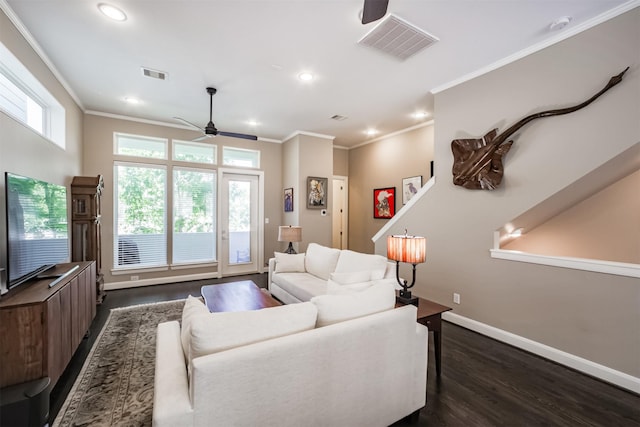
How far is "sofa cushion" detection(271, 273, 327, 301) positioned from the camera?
3.25 metres

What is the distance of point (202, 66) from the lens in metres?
3.16

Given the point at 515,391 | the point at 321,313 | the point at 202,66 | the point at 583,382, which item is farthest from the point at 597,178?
the point at 202,66

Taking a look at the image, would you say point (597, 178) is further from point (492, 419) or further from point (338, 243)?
point (338, 243)

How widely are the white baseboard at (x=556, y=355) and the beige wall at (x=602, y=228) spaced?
5.25ft

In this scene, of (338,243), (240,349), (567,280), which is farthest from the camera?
(338,243)

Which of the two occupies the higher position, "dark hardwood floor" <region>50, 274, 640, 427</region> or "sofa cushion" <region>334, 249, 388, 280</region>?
"sofa cushion" <region>334, 249, 388, 280</region>

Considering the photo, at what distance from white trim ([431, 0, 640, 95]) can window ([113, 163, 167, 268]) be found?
16.6 feet

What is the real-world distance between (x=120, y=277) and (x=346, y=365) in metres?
4.96

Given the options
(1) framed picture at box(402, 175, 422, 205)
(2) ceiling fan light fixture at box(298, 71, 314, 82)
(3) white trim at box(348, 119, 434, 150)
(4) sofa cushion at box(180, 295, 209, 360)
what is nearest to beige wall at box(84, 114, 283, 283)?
(3) white trim at box(348, 119, 434, 150)

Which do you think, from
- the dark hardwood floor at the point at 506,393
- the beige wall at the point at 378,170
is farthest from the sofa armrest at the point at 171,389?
the beige wall at the point at 378,170

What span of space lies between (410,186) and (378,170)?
100 cm

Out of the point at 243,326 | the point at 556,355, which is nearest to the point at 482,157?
the point at 556,355

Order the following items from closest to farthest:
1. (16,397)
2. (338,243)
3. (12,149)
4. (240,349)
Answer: (240,349) → (16,397) → (12,149) → (338,243)

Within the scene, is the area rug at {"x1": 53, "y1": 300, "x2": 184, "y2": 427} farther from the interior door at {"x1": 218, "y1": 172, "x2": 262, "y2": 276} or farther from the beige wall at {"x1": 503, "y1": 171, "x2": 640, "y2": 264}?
the beige wall at {"x1": 503, "y1": 171, "x2": 640, "y2": 264}
